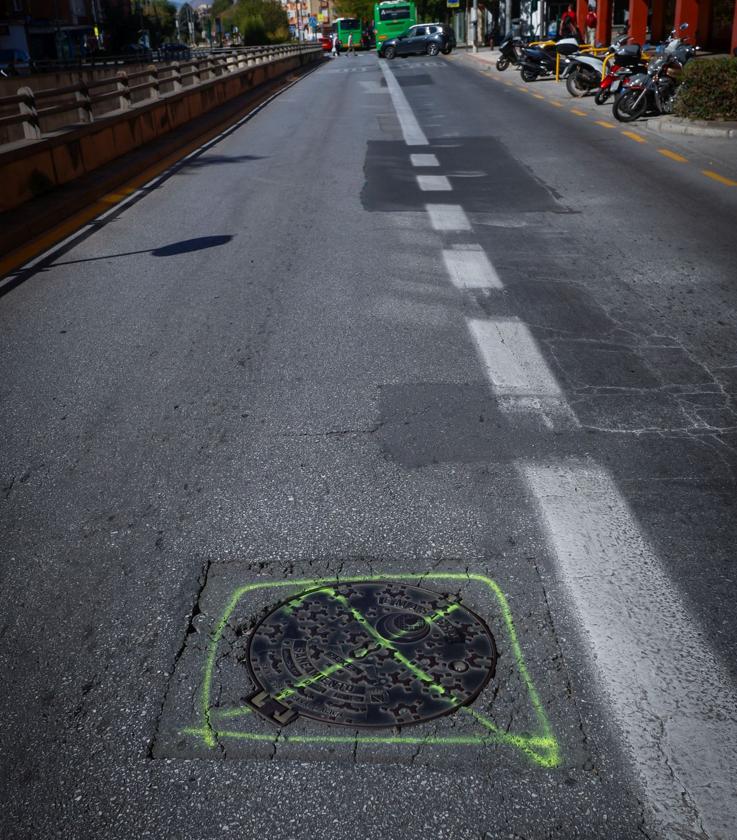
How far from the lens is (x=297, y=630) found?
10.6ft

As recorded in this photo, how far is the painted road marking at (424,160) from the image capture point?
13391 mm

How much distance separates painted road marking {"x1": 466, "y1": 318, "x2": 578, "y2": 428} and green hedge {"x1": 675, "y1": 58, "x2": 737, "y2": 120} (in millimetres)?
10683

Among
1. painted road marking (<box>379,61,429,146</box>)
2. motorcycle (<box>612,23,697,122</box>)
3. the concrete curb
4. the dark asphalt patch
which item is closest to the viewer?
the dark asphalt patch

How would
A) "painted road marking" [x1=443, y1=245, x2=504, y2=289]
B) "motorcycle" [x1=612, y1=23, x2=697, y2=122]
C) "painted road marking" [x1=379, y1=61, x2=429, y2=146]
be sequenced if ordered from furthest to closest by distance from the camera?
"motorcycle" [x1=612, y1=23, x2=697, y2=122] < "painted road marking" [x1=379, y1=61, x2=429, y2=146] < "painted road marking" [x1=443, y1=245, x2=504, y2=289]

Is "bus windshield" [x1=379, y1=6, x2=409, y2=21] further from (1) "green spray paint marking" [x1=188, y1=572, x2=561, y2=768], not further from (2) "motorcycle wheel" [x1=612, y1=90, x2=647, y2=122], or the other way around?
(1) "green spray paint marking" [x1=188, y1=572, x2=561, y2=768]

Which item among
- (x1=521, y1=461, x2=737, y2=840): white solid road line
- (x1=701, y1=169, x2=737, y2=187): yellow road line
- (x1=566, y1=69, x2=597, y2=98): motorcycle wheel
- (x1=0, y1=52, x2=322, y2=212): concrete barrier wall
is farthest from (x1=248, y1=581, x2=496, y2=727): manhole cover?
(x1=566, y1=69, x2=597, y2=98): motorcycle wheel

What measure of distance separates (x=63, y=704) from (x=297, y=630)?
81 cm

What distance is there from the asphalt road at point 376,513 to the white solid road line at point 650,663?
0.04ft

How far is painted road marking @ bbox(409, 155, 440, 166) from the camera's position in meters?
13.4

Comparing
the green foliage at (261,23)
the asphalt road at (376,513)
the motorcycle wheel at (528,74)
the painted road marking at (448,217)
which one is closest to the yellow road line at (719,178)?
the asphalt road at (376,513)

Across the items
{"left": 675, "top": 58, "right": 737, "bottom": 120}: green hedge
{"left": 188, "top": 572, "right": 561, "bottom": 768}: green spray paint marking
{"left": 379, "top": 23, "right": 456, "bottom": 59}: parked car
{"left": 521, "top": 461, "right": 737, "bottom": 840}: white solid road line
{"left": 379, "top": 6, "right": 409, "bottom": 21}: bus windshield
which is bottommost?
{"left": 379, "top": 23, "right": 456, "bottom": 59}: parked car

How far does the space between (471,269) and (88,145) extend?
26.8 feet

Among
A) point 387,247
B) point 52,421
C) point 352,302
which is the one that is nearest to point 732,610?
point 52,421

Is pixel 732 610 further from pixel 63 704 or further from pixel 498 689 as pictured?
pixel 63 704
